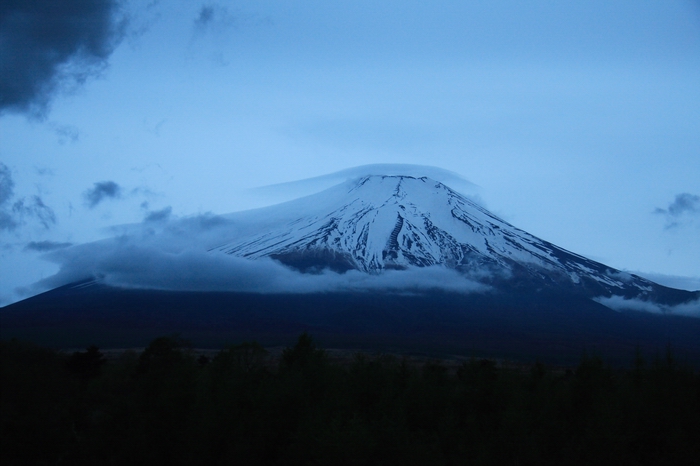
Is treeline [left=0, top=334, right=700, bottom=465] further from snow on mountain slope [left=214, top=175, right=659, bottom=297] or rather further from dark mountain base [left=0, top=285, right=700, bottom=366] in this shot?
snow on mountain slope [left=214, top=175, right=659, bottom=297]

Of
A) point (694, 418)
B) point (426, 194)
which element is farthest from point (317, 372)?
point (426, 194)

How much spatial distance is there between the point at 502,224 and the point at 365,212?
2953 cm

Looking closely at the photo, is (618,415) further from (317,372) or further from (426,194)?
(426,194)

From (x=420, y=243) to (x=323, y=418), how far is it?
123 meters

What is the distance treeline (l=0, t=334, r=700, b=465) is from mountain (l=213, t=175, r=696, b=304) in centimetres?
10305

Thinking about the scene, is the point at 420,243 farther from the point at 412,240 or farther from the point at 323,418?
the point at 323,418

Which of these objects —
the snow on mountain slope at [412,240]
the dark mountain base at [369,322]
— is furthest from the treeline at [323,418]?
the snow on mountain slope at [412,240]

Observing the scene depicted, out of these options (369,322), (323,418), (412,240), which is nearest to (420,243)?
(412,240)

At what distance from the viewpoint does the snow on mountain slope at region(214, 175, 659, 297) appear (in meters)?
134

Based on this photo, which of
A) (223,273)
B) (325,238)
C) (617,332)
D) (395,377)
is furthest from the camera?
(325,238)

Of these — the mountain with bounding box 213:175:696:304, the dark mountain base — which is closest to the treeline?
the dark mountain base

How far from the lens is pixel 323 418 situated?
22.2 meters

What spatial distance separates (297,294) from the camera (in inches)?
4739

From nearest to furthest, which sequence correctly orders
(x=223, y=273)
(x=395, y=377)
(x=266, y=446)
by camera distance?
(x=266, y=446)
(x=395, y=377)
(x=223, y=273)
